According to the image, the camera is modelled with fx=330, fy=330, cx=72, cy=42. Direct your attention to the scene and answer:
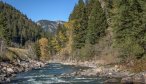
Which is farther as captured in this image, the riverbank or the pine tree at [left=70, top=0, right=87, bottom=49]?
the pine tree at [left=70, top=0, right=87, bottom=49]

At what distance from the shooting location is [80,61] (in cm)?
10112

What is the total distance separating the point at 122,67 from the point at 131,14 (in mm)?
9085

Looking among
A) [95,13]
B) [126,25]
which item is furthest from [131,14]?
[95,13]

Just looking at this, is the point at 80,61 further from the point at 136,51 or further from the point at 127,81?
the point at 127,81

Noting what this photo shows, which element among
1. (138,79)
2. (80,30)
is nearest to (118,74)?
(138,79)

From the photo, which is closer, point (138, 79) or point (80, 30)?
point (138, 79)

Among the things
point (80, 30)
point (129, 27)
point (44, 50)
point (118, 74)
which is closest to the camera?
point (118, 74)

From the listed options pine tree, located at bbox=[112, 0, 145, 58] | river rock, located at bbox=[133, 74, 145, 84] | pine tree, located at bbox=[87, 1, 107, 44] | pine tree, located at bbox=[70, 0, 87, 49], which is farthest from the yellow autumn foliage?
river rock, located at bbox=[133, 74, 145, 84]

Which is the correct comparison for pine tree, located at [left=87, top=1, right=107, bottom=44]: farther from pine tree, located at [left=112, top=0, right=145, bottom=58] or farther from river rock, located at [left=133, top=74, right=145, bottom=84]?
river rock, located at [left=133, top=74, right=145, bottom=84]

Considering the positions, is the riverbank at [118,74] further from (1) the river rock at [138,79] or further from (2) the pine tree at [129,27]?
(2) the pine tree at [129,27]

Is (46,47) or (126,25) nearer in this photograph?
(126,25)

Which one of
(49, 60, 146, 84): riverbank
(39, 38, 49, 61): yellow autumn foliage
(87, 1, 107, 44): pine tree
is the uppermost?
(87, 1, 107, 44): pine tree

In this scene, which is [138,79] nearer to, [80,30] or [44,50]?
[80,30]

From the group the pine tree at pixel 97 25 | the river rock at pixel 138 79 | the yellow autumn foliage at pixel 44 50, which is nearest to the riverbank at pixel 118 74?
the river rock at pixel 138 79
